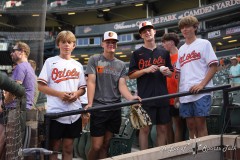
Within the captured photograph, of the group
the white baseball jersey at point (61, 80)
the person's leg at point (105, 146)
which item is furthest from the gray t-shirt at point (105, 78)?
the person's leg at point (105, 146)

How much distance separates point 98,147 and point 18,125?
64.9 inches

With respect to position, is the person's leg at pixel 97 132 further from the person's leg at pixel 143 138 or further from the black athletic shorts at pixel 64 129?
the person's leg at pixel 143 138

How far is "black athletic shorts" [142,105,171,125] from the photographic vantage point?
382cm

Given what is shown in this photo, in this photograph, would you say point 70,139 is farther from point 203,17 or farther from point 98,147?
point 203,17

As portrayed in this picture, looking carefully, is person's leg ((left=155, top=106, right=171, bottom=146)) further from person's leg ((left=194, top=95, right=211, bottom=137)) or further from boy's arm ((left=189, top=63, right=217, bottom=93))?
boy's arm ((left=189, top=63, right=217, bottom=93))

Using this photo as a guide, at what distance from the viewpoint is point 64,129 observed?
11.2 ft

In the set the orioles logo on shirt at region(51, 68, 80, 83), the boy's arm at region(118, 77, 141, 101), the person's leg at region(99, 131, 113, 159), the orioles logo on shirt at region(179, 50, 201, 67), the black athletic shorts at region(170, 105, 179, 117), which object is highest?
the orioles logo on shirt at region(179, 50, 201, 67)

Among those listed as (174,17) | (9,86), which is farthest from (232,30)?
(9,86)

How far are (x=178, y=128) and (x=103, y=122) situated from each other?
1.23 m

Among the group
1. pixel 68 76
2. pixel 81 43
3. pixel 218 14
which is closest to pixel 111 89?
pixel 68 76

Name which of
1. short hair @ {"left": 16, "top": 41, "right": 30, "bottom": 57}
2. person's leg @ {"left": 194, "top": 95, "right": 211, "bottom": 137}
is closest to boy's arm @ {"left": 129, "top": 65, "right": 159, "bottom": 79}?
person's leg @ {"left": 194, "top": 95, "right": 211, "bottom": 137}

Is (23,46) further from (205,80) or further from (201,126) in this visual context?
(201,126)

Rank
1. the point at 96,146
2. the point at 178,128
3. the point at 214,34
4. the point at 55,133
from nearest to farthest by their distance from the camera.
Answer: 1. the point at 55,133
2. the point at 96,146
3. the point at 178,128
4. the point at 214,34

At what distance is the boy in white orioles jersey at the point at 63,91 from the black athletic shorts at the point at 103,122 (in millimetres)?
207
